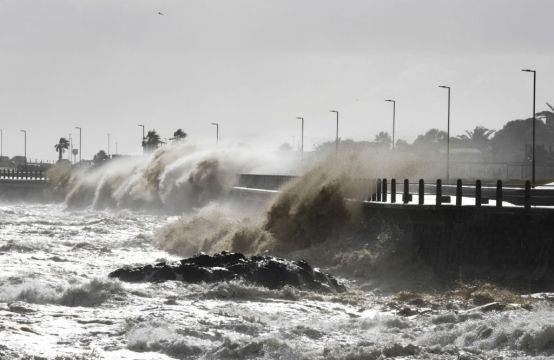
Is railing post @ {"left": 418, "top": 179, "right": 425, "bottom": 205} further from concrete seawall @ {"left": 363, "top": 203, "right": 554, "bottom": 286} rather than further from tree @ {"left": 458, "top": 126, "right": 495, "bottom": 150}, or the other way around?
tree @ {"left": 458, "top": 126, "right": 495, "bottom": 150}

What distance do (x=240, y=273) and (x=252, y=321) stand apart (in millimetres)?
5609

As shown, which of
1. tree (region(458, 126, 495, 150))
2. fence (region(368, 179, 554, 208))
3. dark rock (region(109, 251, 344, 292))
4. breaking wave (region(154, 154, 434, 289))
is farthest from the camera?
tree (region(458, 126, 495, 150))

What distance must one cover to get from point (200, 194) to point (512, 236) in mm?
43464

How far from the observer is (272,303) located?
22.9 meters

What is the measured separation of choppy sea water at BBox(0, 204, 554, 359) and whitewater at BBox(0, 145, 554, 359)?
0.03 metres

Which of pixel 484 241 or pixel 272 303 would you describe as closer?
pixel 272 303

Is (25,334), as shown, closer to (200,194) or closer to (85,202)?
(200,194)

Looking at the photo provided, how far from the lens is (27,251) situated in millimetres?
35562

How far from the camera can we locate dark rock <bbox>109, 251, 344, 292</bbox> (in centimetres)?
2527

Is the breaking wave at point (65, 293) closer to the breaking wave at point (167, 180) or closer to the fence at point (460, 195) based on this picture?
the fence at point (460, 195)

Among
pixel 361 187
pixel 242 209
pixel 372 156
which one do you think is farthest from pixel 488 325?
pixel 242 209

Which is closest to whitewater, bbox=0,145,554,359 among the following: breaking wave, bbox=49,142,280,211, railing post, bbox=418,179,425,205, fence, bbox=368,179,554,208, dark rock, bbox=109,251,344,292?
dark rock, bbox=109,251,344,292

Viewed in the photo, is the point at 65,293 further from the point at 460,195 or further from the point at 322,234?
the point at 322,234

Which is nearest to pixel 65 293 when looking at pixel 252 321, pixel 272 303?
pixel 272 303
